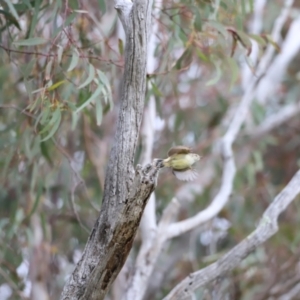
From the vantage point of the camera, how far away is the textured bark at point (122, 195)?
969mm

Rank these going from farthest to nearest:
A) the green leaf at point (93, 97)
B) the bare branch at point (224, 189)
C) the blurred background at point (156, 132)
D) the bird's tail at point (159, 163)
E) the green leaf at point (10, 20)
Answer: the bare branch at point (224, 189), the blurred background at point (156, 132), the green leaf at point (10, 20), the green leaf at point (93, 97), the bird's tail at point (159, 163)

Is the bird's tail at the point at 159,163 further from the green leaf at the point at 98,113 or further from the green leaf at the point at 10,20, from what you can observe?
the green leaf at the point at 10,20

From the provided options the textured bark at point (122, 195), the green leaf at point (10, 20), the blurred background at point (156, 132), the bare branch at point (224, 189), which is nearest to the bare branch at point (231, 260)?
the blurred background at point (156, 132)

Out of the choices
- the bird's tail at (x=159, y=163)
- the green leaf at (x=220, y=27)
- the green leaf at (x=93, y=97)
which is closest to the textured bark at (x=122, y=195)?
the bird's tail at (x=159, y=163)

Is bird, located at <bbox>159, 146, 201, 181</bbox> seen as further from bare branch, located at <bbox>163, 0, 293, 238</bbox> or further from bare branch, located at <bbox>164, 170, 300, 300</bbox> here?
bare branch, located at <bbox>163, 0, 293, 238</bbox>

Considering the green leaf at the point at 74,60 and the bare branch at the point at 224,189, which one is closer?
the green leaf at the point at 74,60

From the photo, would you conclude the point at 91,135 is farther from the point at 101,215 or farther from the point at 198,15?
the point at 101,215

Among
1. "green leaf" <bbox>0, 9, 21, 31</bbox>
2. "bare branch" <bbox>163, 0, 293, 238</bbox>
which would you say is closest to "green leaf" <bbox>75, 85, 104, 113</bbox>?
"green leaf" <bbox>0, 9, 21, 31</bbox>

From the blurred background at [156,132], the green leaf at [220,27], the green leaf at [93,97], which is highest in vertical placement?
the green leaf at [220,27]

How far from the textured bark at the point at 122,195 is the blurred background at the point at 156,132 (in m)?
0.34

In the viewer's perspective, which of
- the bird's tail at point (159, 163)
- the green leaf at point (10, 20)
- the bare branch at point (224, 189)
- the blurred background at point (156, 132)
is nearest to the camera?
the bird's tail at point (159, 163)

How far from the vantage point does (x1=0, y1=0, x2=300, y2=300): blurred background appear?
1.54m

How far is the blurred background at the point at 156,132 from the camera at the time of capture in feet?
5.04

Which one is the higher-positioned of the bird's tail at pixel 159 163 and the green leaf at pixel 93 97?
the bird's tail at pixel 159 163
